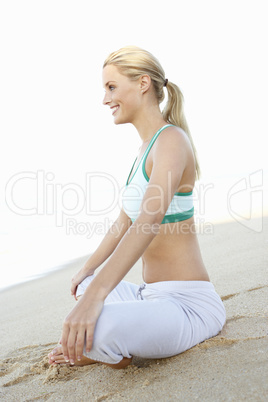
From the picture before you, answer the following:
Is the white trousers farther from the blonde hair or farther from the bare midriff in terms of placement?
the blonde hair

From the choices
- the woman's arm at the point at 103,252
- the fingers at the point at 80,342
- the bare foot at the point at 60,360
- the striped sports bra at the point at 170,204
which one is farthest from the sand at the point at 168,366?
the striped sports bra at the point at 170,204

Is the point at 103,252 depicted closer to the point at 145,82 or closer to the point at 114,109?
the point at 114,109

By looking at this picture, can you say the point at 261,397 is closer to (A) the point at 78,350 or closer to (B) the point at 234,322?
(A) the point at 78,350

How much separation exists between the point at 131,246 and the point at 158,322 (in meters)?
0.34

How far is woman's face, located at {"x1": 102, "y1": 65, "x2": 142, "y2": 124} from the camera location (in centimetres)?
201

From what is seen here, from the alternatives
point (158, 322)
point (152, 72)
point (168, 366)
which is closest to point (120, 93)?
point (152, 72)

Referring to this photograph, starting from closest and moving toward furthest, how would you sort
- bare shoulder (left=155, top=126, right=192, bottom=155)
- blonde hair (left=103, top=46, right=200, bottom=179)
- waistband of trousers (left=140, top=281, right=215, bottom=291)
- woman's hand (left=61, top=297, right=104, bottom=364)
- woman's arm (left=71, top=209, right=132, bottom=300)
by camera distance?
woman's hand (left=61, top=297, right=104, bottom=364) < bare shoulder (left=155, top=126, right=192, bottom=155) < waistband of trousers (left=140, top=281, right=215, bottom=291) < blonde hair (left=103, top=46, right=200, bottom=179) < woman's arm (left=71, top=209, right=132, bottom=300)

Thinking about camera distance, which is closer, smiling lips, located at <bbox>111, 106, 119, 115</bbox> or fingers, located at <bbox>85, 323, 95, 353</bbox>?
fingers, located at <bbox>85, 323, 95, 353</bbox>

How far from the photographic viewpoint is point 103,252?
91.6 inches

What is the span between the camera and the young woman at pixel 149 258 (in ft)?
4.74

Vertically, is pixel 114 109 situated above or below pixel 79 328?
above

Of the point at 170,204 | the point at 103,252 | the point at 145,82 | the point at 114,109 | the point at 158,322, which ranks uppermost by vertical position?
the point at 145,82

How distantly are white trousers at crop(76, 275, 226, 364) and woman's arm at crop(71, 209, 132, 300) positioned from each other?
0.88ft

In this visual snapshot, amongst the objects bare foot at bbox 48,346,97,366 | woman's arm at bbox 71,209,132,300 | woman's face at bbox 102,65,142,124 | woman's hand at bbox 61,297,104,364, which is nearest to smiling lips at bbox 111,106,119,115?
woman's face at bbox 102,65,142,124
